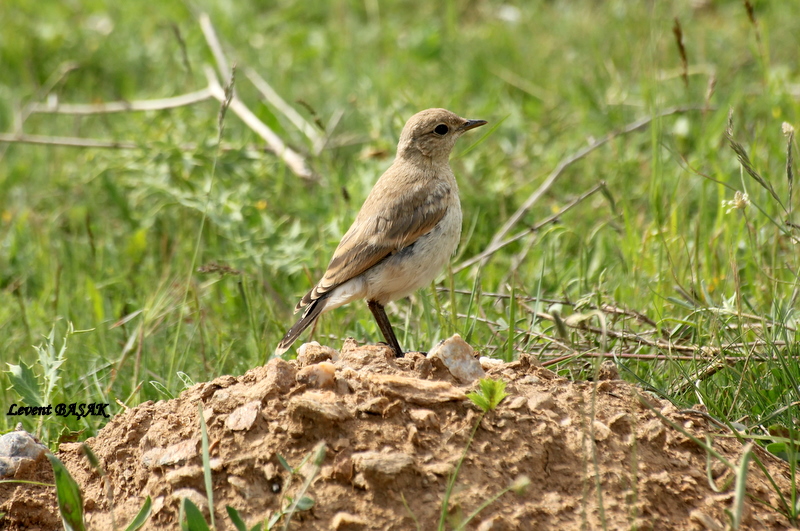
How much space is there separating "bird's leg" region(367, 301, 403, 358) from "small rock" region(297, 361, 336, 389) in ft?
3.86

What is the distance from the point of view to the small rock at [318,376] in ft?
10.3

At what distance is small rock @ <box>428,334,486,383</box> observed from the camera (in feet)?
10.9

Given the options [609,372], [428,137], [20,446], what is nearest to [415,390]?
[609,372]

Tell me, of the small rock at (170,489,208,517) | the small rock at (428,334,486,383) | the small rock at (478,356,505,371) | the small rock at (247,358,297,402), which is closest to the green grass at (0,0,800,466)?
the small rock at (478,356,505,371)

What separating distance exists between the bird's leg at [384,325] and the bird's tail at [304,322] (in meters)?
0.31

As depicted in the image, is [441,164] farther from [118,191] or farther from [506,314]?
[118,191]

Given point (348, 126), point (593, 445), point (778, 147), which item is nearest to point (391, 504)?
point (593, 445)

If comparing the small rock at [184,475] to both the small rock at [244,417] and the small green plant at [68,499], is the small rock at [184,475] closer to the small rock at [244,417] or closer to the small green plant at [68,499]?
the small rock at [244,417]

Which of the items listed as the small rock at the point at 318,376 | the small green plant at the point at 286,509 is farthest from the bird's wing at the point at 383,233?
the small green plant at the point at 286,509

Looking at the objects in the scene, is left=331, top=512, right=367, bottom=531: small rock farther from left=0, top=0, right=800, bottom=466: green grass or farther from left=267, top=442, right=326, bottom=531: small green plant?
left=0, top=0, right=800, bottom=466: green grass

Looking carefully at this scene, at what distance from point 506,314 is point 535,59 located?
480 centimetres

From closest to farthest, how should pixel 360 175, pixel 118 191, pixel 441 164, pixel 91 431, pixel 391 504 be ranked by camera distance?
pixel 391 504 < pixel 91 431 < pixel 441 164 < pixel 360 175 < pixel 118 191

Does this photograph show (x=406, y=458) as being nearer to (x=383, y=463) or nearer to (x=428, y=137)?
(x=383, y=463)

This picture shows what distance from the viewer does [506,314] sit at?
4.84m
